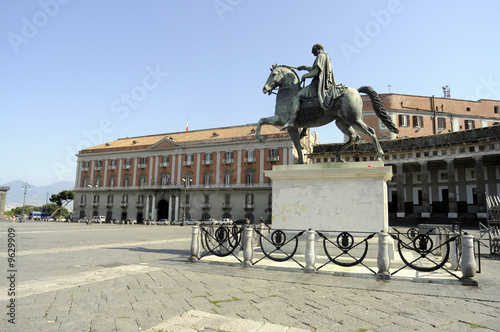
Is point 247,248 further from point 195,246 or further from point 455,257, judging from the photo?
point 455,257

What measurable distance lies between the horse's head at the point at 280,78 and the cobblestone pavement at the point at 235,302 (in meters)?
5.02

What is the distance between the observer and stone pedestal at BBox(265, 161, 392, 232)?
7527 mm

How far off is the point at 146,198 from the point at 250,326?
5847 cm

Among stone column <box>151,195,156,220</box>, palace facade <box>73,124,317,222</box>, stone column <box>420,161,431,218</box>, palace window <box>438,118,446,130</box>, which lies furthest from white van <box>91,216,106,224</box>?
palace window <box>438,118,446,130</box>

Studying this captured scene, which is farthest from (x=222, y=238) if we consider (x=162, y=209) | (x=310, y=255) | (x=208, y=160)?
(x=162, y=209)

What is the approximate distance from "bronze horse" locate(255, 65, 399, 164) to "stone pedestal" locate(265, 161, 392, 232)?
0.82m

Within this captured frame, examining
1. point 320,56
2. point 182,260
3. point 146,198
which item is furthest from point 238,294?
point 146,198

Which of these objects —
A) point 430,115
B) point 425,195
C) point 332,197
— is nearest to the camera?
point 332,197

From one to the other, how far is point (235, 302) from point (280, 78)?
6.43 meters

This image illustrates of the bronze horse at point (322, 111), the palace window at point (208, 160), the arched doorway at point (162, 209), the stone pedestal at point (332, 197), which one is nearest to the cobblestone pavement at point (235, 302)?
the stone pedestal at point (332, 197)

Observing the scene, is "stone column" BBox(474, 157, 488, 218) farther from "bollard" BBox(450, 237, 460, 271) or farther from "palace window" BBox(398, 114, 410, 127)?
"bollard" BBox(450, 237, 460, 271)

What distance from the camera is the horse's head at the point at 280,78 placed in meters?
8.78

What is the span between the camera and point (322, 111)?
8406 millimetres

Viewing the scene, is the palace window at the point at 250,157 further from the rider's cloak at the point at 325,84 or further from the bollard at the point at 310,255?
the bollard at the point at 310,255
